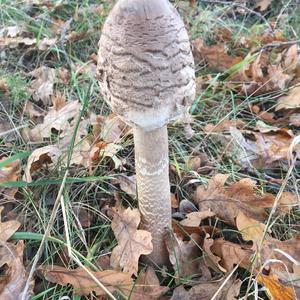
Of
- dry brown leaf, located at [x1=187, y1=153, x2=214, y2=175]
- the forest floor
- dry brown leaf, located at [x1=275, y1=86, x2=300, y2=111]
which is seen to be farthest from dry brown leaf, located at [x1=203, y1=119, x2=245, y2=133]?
dry brown leaf, located at [x1=275, y1=86, x2=300, y2=111]

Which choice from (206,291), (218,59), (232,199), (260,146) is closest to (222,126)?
Answer: (260,146)

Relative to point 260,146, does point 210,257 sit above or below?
below

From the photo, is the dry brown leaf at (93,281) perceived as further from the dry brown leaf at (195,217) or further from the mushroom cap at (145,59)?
the mushroom cap at (145,59)

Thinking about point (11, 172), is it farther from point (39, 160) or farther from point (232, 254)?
point (232, 254)

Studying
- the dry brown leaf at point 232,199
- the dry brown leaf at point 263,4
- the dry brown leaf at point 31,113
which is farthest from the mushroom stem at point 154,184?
the dry brown leaf at point 263,4

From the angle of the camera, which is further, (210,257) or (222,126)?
(222,126)

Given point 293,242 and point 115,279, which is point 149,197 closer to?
point 115,279

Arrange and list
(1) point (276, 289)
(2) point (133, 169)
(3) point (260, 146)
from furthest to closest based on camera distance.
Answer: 1. (3) point (260, 146)
2. (2) point (133, 169)
3. (1) point (276, 289)
